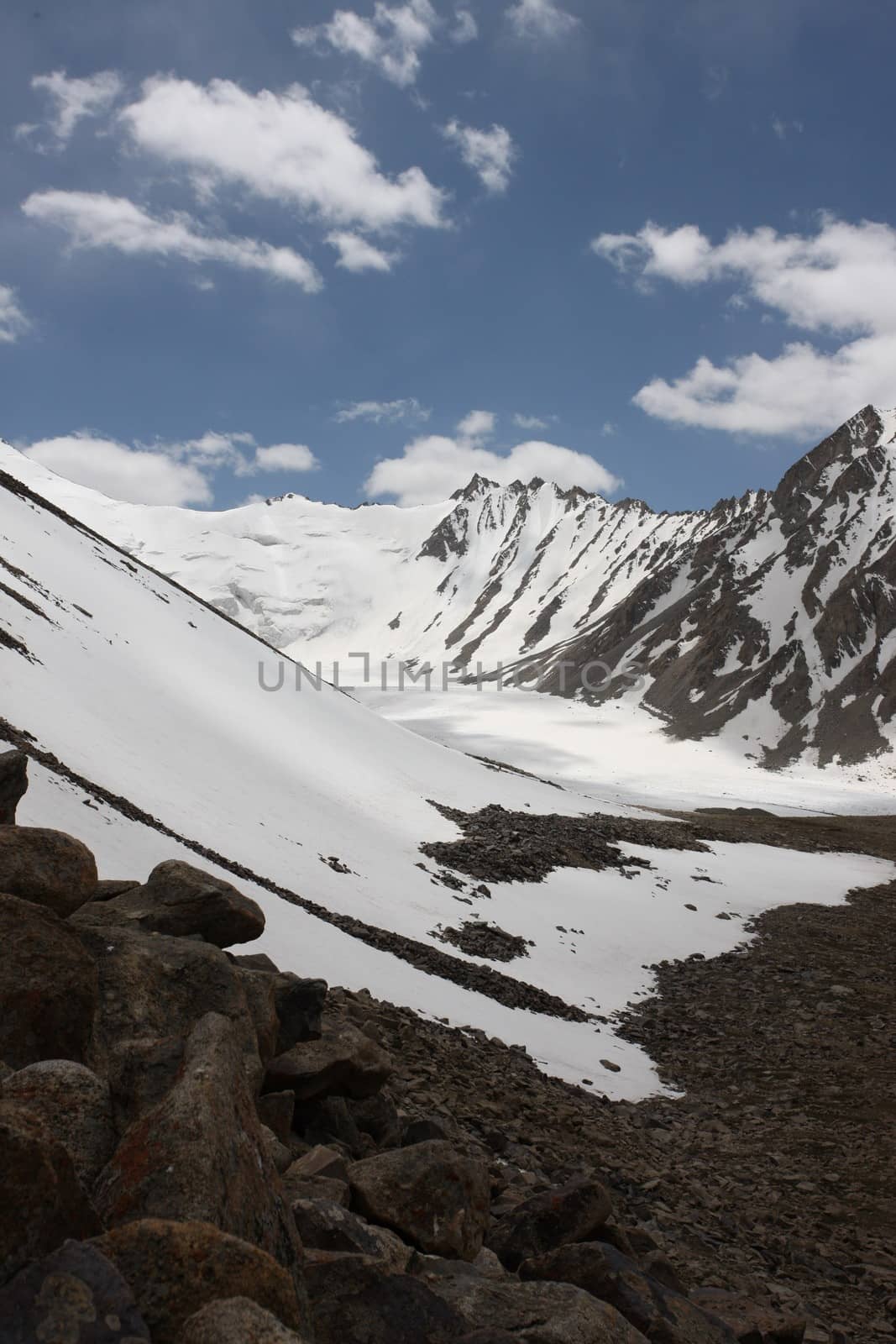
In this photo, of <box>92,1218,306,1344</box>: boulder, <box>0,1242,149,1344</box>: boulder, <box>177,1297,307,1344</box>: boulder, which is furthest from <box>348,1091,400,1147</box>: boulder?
<box>0,1242,149,1344</box>: boulder

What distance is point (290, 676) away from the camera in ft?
174

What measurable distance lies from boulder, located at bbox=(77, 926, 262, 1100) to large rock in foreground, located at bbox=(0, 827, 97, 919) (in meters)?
0.61

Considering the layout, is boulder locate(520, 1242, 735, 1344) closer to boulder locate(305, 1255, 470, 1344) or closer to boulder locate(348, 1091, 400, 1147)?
boulder locate(305, 1255, 470, 1344)

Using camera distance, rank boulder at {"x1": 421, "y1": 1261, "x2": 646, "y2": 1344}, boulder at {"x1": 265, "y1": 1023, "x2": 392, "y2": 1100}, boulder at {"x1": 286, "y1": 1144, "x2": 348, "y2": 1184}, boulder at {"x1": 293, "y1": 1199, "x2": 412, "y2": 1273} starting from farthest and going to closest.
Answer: boulder at {"x1": 265, "y1": 1023, "x2": 392, "y2": 1100}, boulder at {"x1": 286, "y1": 1144, "x2": 348, "y2": 1184}, boulder at {"x1": 293, "y1": 1199, "x2": 412, "y2": 1273}, boulder at {"x1": 421, "y1": 1261, "x2": 646, "y2": 1344}

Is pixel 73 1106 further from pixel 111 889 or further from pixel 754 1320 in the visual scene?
pixel 754 1320

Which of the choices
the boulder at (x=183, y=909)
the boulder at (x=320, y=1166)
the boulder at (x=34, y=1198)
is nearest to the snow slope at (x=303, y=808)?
the boulder at (x=183, y=909)

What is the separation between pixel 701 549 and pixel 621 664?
1833 inches

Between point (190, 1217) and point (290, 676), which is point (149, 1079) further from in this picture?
point (290, 676)

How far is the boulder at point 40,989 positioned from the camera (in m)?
5.72

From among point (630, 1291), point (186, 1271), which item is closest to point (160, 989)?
point (186, 1271)

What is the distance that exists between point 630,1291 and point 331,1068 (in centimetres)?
346

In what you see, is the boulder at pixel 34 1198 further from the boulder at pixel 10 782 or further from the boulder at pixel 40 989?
the boulder at pixel 10 782

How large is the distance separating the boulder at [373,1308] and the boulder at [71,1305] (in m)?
1.43

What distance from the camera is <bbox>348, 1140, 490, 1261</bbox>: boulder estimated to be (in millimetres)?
5980
